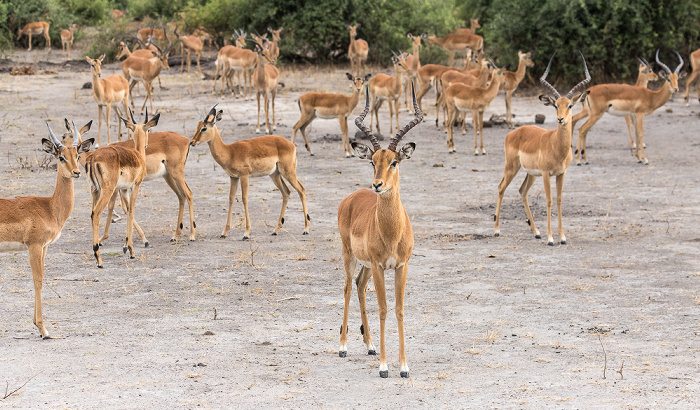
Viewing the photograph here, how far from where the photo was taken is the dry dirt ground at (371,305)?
545cm

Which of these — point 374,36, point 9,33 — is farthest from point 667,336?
point 9,33

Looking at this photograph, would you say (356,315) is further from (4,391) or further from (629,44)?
(629,44)

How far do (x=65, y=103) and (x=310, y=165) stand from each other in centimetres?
811

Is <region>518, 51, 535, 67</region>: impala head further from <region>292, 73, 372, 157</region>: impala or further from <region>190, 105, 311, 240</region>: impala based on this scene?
<region>190, 105, 311, 240</region>: impala

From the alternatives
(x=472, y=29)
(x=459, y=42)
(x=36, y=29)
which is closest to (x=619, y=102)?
(x=459, y=42)

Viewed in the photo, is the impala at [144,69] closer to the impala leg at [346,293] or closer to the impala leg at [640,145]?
the impala leg at [640,145]

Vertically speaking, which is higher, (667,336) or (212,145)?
(212,145)

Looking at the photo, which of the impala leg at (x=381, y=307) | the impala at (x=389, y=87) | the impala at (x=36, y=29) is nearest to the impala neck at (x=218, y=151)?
the impala leg at (x=381, y=307)

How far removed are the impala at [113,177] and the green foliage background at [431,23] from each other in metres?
14.8

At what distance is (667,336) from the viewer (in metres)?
6.48

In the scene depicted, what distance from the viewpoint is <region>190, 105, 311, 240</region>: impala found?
9859 mm

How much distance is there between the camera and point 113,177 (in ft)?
28.6

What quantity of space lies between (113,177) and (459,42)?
1943 cm

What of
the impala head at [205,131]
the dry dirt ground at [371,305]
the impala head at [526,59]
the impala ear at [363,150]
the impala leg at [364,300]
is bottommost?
the dry dirt ground at [371,305]
